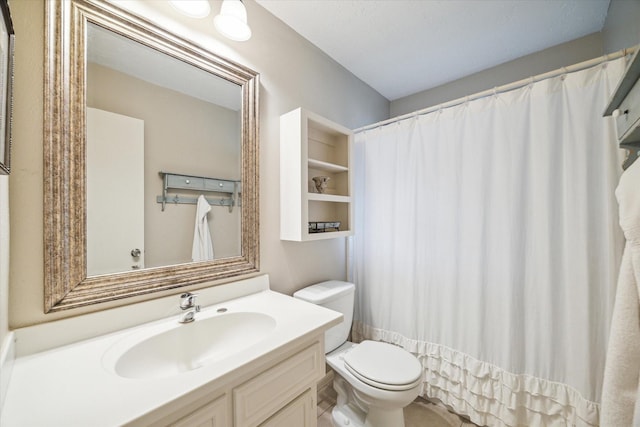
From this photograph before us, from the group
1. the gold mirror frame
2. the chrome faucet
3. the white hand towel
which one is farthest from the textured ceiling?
the chrome faucet

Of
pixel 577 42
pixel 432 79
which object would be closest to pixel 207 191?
pixel 432 79

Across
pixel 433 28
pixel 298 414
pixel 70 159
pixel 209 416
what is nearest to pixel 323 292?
pixel 298 414

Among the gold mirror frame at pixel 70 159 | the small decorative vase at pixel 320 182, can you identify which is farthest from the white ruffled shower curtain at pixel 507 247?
the gold mirror frame at pixel 70 159

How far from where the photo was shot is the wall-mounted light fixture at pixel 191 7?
0.98 metres

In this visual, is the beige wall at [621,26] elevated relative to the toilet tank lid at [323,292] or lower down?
elevated

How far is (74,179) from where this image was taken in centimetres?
81

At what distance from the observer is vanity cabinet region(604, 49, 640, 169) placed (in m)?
0.72

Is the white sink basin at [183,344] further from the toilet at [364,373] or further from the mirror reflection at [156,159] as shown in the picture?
the toilet at [364,373]

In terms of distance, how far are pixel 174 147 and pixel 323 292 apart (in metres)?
1.10

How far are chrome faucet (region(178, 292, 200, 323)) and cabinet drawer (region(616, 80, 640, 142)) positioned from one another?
1.61 m

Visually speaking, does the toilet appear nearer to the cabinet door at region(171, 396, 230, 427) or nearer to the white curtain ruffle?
the white curtain ruffle

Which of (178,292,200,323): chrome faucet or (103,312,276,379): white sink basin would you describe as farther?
(178,292,200,323): chrome faucet

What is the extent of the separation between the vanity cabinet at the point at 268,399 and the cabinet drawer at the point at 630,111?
1261mm

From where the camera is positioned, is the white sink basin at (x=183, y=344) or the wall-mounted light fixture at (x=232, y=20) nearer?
the white sink basin at (x=183, y=344)
